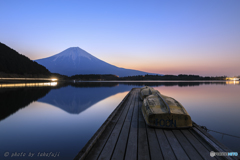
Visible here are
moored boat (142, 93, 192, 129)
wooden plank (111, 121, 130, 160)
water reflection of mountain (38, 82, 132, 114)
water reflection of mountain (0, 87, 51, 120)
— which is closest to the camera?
wooden plank (111, 121, 130, 160)

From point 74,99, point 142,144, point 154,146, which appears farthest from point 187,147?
point 74,99

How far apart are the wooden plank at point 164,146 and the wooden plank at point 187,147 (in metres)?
0.40

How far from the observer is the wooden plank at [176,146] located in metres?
3.49

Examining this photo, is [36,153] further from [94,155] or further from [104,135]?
[94,155]

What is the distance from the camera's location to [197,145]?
161 inches

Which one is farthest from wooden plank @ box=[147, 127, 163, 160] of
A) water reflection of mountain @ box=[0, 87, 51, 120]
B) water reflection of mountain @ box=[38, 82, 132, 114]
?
water reflection of mountain @ box=[0, 87, 51, 120]

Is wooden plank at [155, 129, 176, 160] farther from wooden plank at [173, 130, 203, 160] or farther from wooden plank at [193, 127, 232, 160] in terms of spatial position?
wooden plank at [193, 127, 232, 160]

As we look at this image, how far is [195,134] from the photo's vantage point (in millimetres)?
4910

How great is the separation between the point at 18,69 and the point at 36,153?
88.2m

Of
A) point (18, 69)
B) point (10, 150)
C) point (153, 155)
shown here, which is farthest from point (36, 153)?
point (18, 69)

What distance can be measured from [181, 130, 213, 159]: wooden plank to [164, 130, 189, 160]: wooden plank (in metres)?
0.42

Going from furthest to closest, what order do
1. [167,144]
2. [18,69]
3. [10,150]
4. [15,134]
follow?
[18,69], [15,134], [10,150], [167,144]

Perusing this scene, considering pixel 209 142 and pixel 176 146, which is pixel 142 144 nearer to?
pixel 176 146

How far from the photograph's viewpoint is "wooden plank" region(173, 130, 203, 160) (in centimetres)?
350
